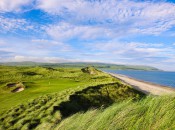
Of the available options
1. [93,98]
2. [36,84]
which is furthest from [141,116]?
[36,84]

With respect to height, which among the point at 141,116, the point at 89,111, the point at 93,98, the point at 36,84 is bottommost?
the point at 93,98

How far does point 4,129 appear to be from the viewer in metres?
18.1

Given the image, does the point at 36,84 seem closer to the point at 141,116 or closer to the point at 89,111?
the point at 89,111

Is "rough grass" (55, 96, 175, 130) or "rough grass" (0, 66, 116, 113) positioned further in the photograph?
"rough grass" (0, 66, 116, 113)

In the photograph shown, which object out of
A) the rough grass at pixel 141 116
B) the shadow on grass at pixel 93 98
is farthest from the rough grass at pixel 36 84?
the rough grass at pixel 141 116

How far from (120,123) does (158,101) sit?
1109 millimetres

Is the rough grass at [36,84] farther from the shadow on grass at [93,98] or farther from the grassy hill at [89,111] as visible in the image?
the shadow on grass at [93,98]

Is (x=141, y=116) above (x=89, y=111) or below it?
above

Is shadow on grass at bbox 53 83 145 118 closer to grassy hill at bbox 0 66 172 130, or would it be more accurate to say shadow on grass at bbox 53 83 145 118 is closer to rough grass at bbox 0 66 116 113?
grassy hill at bbox 0 66 172 130

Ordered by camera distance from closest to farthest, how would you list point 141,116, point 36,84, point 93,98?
point 141,116, point 93,98, point 36,84

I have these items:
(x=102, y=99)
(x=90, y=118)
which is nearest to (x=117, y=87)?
(x=102, y=99)

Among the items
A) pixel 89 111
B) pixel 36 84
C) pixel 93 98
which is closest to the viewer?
pixel 89 111

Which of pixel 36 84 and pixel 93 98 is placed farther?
pixel 36 84

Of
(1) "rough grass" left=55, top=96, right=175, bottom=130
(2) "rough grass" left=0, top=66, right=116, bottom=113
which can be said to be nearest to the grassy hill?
(1) "rough grass" left=55, top=96, right=175, bottom=130
